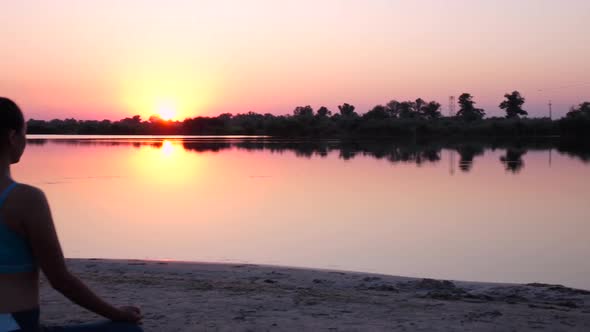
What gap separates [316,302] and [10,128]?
405 centimetres

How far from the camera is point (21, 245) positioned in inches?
75.3

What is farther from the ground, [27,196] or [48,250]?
[27,196]

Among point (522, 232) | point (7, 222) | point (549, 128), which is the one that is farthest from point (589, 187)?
point (549, 128)

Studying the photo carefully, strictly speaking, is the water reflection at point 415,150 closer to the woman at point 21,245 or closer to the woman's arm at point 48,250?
the woman's arm at point 48,250

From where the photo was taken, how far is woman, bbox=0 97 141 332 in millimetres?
1838

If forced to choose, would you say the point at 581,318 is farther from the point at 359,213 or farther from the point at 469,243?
the point at 359,213

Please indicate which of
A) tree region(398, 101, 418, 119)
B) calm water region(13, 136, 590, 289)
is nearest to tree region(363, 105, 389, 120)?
tree region(398, 101, 418, 119)

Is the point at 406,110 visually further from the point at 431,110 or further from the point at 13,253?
the point at 13,253

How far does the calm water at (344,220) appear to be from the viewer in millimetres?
10133

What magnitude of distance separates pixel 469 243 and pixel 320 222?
3.46 meters

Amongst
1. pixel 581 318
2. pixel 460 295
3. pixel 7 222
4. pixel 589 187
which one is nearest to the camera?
pixel 7 222

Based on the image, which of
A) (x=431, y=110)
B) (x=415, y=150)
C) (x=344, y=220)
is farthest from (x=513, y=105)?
(x=344, y=220)

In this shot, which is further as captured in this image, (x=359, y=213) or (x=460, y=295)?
(x=359, y=213)

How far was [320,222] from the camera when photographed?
13.8 meters
